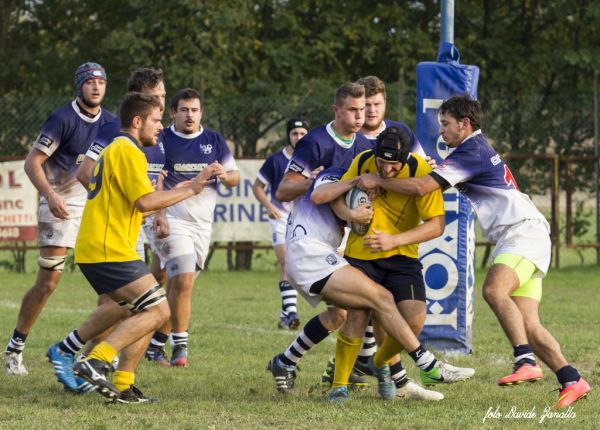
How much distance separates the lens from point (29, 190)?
17.0 m

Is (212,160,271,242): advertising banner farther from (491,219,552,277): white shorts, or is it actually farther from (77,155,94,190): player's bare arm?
(491,219,552,277): white shorts

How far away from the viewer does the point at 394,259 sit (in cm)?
746

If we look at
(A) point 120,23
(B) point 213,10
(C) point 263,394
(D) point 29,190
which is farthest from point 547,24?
(C) point 263,394

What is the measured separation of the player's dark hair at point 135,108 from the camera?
718 centimetres

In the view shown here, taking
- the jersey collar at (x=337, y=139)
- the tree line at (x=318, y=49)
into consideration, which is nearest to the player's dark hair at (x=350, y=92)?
the jersey collar at (x=337, y=139)

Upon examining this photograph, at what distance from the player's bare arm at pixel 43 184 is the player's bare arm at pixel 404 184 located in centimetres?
239

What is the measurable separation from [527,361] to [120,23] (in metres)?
15.8

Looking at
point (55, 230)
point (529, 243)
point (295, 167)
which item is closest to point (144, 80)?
point (55, 230)

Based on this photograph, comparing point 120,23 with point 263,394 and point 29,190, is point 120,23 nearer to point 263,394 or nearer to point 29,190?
point 29,190

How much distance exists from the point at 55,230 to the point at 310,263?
94.1 inches

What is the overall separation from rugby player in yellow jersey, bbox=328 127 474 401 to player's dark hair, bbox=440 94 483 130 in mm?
350

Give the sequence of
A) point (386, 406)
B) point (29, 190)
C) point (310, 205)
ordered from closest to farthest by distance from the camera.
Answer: point (386, 406)
point (310, 205)
point (29, 190)

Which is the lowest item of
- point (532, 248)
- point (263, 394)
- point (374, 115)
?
point (263, 394)

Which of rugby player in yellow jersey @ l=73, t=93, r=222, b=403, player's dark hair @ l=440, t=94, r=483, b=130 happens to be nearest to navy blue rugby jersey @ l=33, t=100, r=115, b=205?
rugby player in yellow jersey @ l=73, t=93, r=222, b=403
